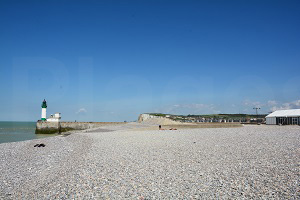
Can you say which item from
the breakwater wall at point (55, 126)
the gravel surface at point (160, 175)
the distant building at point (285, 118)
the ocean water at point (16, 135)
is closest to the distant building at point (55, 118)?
the breakwater wall at point (55, 126)

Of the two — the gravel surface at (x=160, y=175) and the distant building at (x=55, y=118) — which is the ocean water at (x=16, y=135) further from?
the gravel surface at (x=160, y=175)

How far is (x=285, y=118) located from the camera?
A: 1699 inches

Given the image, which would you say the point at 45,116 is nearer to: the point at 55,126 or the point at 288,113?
the point at 55,126

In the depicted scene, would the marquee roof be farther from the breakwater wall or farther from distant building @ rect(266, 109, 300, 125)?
the breakwater wall

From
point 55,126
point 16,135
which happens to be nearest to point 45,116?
point 55,126

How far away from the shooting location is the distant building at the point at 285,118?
1623 inches

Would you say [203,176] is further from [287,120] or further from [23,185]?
[287,120]

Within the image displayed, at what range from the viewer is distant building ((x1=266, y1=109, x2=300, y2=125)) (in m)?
41.2

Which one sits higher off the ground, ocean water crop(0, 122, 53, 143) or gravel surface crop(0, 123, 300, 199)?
gravel surface crop(0, 123, 300, 199)

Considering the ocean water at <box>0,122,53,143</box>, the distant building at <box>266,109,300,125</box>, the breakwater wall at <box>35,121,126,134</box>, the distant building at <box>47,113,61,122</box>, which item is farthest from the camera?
the distant building at <box>47,113,61,122</box>

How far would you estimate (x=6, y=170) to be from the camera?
416 inches

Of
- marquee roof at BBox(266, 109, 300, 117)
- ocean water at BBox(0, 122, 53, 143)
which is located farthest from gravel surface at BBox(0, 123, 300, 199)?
marquee roof at BBox(266, 109, 300, 117)

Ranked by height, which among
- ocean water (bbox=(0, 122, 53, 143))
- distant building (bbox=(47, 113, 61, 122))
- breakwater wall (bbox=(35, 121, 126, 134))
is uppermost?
distant building (bbox=(47, 113, 61, 122))

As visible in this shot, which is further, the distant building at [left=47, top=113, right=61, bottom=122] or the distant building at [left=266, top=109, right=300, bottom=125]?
the distant building at [left=47, top=113, right=61, bottom=122]
